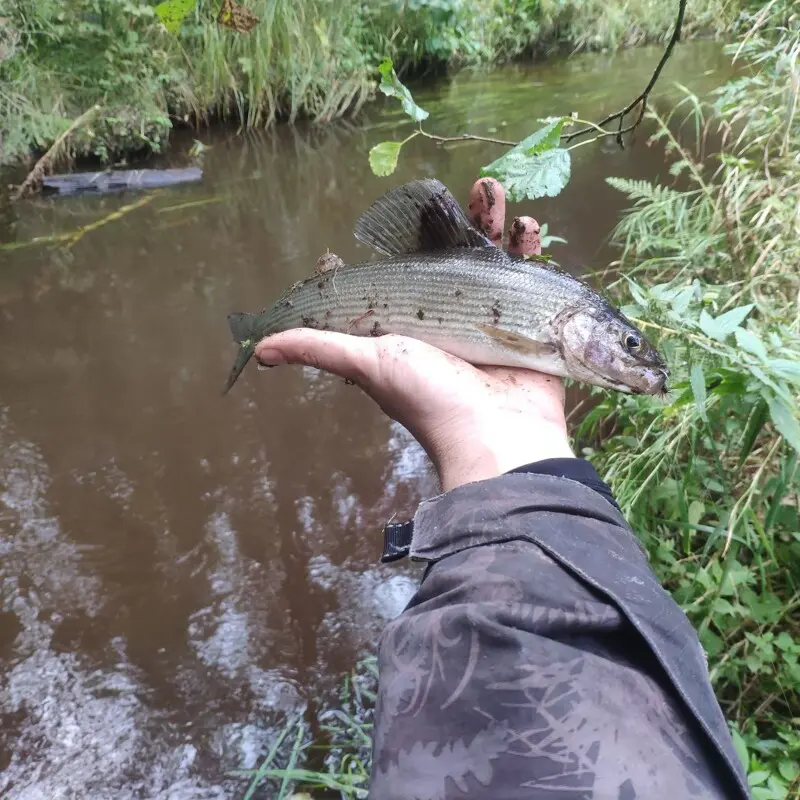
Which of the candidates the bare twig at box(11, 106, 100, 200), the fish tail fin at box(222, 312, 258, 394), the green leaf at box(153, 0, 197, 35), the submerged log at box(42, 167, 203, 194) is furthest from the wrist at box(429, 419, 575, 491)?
the bare twig at box(11, 106, 100, 200)

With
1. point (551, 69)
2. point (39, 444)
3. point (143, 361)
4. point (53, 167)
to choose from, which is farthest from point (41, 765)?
point (551, 69)

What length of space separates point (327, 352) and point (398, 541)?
32.6 inches

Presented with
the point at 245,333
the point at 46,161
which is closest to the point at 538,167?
the point at 245,333

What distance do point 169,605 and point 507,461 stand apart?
2019mm

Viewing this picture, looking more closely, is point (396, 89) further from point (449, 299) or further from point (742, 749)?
point (742, 749)

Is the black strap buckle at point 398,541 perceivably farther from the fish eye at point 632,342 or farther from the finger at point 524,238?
the finger at point 524,238

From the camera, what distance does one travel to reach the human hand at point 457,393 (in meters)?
1.67

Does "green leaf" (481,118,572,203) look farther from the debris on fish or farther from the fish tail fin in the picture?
the fish tail fin

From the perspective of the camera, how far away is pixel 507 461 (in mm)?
1585

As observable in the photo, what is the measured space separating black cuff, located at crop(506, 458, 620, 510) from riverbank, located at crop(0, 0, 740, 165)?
256 inches

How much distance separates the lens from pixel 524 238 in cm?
215

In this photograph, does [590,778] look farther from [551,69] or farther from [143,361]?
[551,69]

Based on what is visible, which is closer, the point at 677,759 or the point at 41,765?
the point at 677,759

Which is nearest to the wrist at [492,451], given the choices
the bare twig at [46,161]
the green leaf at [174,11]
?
the green leaf at [174,11]
